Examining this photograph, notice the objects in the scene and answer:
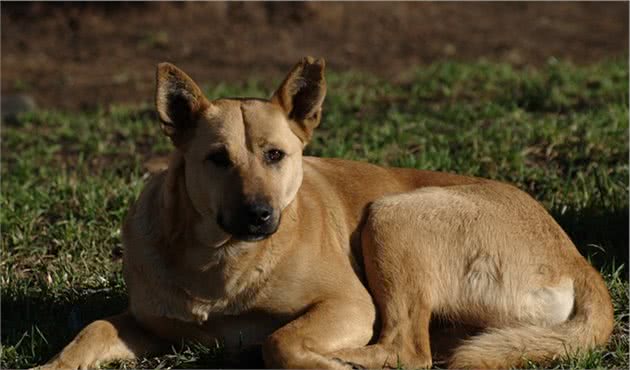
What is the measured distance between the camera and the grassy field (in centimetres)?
557

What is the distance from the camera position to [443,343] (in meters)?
4.94

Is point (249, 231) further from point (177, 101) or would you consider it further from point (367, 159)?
point (367, 159)

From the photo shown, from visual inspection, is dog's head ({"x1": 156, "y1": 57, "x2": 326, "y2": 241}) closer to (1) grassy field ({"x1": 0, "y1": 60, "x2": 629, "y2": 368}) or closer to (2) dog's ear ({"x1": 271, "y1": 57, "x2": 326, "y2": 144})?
(2) dog's ear ({"x1": 271, "y1": 57, "x2": 326, "y2": 144})

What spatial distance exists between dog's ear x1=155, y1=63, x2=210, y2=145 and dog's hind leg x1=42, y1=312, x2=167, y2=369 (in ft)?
2.85

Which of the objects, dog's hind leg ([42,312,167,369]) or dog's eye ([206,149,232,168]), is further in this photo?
dog's hind leg ([42,312,167,369])

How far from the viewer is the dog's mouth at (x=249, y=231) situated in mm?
4379

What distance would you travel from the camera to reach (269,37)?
12.3 metres

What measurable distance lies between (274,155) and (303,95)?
37 cm

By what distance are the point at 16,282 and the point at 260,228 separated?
2.06m

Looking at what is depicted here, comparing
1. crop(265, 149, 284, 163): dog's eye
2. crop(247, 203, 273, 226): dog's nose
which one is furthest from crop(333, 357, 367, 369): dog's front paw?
crop(265, 149, 284, 163): dog's eye

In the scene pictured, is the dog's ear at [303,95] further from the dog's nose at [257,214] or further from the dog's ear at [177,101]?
the dog's nose at [257,214]

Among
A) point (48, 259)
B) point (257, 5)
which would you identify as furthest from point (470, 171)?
point (257, 5)

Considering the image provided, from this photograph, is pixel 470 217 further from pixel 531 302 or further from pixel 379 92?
pixel 379 92

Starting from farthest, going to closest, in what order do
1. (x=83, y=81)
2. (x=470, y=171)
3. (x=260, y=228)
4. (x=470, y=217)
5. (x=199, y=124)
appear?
(x=83, y=81) < (x=470, y=171) < (x=470, y=217) < (x=199, y=124) < (x=260, y=228)
